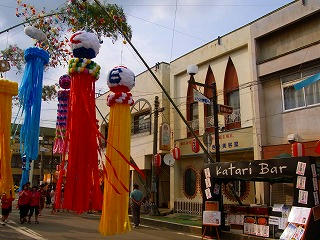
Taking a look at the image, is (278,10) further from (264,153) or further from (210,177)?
(210,177)

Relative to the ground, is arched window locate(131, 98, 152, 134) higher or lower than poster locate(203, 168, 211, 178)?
higher

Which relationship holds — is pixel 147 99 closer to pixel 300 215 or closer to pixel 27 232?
pixel 27 232

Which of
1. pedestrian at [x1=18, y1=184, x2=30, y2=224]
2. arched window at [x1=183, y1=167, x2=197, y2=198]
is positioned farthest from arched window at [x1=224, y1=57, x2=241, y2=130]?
pedestrian at [x1=18, y1=184, x2=30, y2=224]

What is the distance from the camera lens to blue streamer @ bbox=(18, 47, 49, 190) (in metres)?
6.23

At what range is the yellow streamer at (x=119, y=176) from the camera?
18.0ft

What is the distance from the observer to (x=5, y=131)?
24.0ft

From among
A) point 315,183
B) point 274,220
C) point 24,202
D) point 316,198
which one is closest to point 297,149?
point 274,220

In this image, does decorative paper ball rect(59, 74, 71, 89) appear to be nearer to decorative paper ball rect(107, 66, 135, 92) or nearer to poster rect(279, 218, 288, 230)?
decorative paper ball rect(107, 66, 135, 92)

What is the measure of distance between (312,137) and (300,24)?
4641 mm

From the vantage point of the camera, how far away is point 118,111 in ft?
19.3

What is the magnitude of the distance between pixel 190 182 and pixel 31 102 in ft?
46.1

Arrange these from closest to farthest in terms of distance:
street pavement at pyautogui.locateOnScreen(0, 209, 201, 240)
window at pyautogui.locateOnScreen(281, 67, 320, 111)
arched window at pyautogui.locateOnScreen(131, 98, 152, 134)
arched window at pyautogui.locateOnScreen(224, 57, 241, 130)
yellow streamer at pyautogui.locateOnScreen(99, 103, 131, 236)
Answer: yellow streamer at pyautogui.locateOnScreen(99, 103, 131, 236), street pavement at pyautogui.locateOnScreen(0, 209, 201, 240), window at pyautogui.locateOnScreen(281, 67, 320, 111), arched window at pyautogui.locateOnScreen(224, 57, 241, 130), arched window at pyautogui.locateOnScreen(131, 98, 152, 134)

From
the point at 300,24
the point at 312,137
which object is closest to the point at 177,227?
the point at 312,137

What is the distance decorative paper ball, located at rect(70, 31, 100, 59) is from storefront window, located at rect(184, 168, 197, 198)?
14180 millimetres
